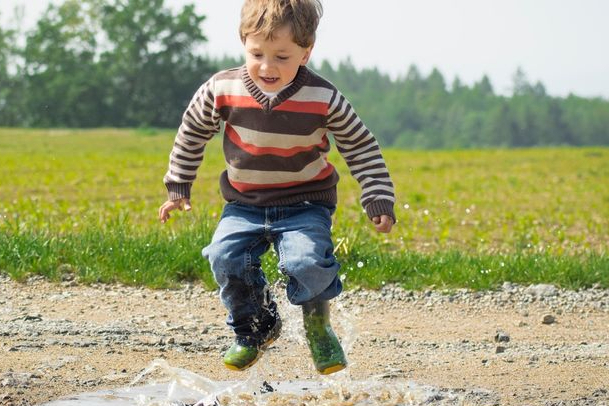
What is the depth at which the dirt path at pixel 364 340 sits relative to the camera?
16.8 feet

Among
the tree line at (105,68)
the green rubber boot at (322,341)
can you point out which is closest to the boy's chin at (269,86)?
the green rubber boot at (322,341)

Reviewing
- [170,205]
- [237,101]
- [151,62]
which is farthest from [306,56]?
[151,62]

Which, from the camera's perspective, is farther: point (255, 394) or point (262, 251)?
point (255, 394)

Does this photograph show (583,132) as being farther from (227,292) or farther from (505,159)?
(227,292)

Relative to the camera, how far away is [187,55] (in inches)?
2051

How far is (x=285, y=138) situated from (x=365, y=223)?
4.83m

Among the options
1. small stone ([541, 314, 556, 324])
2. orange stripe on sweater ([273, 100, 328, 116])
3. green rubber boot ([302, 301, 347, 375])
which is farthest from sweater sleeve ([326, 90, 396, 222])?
small stone ([541, 314, 556, 324])

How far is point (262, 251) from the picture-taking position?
476cm

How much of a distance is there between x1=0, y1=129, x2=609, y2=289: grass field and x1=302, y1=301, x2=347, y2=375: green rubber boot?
2605 mm

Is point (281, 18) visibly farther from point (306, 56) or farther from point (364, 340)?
point (364, 340)

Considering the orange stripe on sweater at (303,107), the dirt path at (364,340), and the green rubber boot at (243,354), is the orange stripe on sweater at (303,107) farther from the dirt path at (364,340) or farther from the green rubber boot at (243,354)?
the dirt path at (364,340)

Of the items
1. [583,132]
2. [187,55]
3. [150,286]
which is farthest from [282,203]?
[583,132]

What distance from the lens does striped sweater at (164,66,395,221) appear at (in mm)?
4516

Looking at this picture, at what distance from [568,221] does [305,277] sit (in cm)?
920
